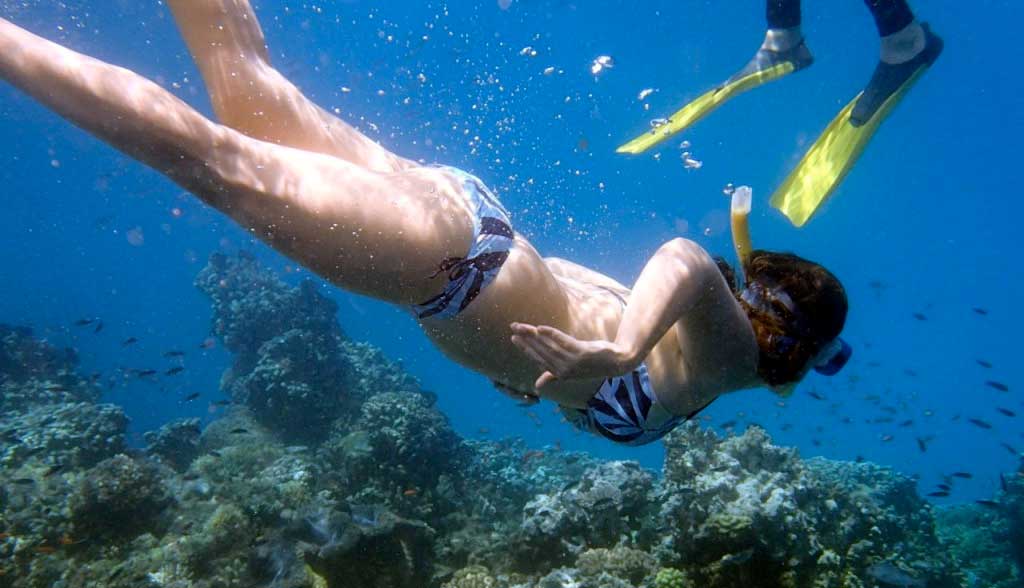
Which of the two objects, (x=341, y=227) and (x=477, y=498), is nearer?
(x=341, y=227)

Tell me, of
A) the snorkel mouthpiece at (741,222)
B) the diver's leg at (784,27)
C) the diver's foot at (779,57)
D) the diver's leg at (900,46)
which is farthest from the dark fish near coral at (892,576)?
the diver's leg at (784,27)

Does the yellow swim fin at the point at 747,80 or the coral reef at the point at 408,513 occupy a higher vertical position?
the yellow swim fin at the point at 747,80

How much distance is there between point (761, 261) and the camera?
8.61ft

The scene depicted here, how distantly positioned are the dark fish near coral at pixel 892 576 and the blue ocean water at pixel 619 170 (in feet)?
33.6

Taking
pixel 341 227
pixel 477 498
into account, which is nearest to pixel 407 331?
pixel 477 498

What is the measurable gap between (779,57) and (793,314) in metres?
4.28

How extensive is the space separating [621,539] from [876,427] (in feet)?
355

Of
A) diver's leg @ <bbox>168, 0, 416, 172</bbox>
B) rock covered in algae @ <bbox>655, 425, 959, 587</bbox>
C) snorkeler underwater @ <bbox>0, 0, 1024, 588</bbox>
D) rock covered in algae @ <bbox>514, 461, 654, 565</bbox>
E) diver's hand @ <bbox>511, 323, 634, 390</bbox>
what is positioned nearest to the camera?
diver's hand @ <bbox>511, 323, 634, 390</bbox>

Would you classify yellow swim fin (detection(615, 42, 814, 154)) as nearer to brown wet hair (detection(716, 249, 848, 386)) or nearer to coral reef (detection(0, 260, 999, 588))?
brown wet hair (detection(716, 249, 848, 386))

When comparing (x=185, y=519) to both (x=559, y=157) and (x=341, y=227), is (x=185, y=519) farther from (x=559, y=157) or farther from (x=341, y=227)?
(x=559, y=157)

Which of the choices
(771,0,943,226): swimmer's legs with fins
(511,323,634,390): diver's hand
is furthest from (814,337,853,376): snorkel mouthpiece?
(771,0,943,226): swimmer's legs with fins

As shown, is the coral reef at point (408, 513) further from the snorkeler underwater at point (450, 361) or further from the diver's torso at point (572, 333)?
the diver's torso at point (572, 333)

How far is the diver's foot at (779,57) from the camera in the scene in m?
5.51

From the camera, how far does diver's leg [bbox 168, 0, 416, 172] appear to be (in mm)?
3172
